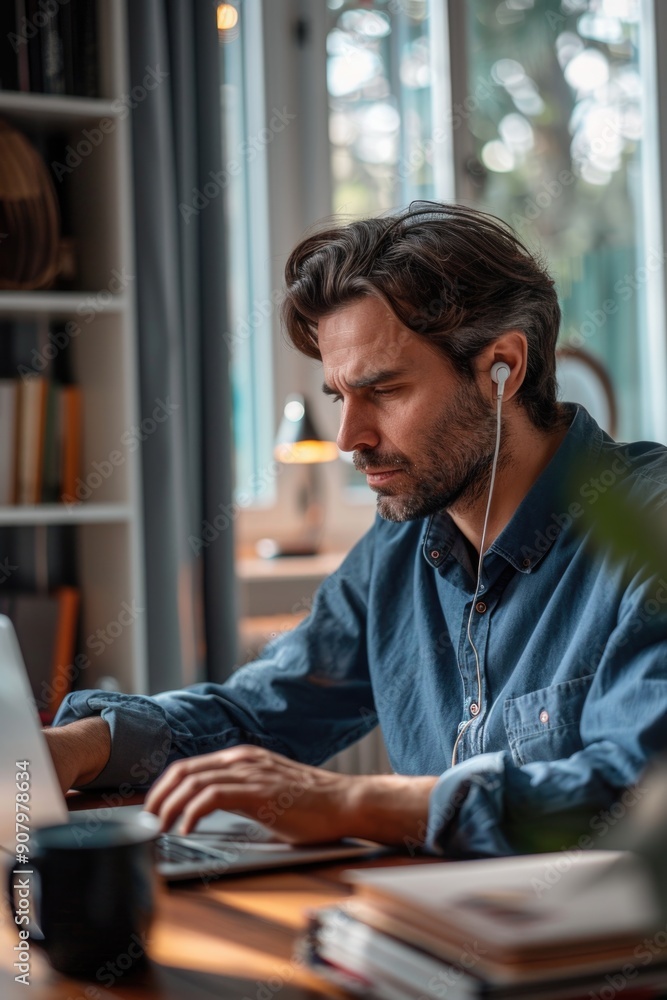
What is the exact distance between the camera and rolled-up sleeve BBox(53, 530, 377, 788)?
4.20 ft

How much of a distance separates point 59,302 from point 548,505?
1.30 metres

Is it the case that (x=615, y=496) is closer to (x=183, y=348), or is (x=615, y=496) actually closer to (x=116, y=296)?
(x=116, y=296)

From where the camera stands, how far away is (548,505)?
4.29 ft

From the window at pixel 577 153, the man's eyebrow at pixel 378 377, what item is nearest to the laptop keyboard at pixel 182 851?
the man's eyebrow at pixel 378 377

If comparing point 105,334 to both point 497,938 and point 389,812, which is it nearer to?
point 389,812

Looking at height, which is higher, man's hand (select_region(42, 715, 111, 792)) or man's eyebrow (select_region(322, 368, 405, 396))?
man's eyebrow (select_region(322, 368, 405, 396))

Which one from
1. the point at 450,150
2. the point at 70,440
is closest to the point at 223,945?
the point at 70,440

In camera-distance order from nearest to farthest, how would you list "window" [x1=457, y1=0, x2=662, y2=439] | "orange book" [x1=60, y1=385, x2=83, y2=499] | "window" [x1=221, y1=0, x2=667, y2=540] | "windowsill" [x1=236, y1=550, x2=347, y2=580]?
"orange book" [x1=60, y1=385, x2=83, y2=499]
"windowsill" [x1=236, y1=550, x2=347, y2=580]
"window" [x1=221, y1=0, x2=667, y2=540]
"window" [x1=457, y1=0, x2=662, y2=439]

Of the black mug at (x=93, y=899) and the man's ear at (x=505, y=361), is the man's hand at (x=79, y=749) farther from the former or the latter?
the man's ear at (x=505, y=361)

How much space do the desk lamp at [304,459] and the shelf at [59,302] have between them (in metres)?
0.55

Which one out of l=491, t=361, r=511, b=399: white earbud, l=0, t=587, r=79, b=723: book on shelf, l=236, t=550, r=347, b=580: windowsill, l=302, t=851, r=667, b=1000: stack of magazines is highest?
l=491, t=361, r=511, b=399: white earbud

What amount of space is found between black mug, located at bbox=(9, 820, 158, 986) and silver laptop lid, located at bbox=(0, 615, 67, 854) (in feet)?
0.61

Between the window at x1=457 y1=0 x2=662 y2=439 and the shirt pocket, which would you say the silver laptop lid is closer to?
the shirt pocket

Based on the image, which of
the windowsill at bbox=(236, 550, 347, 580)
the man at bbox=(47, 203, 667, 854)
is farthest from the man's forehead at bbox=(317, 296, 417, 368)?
the windowsill at bbox=(236, 550, 347, 580)
